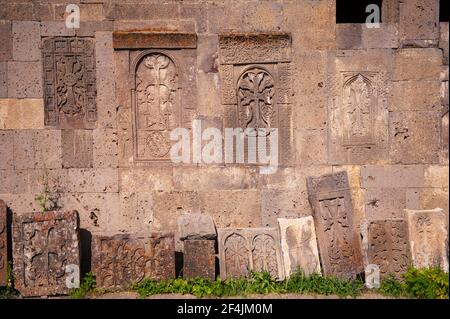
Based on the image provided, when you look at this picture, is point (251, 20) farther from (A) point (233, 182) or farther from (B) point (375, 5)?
(A) point (233, 182)

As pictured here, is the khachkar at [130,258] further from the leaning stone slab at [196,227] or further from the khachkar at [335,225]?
the khachkar at [335,225]

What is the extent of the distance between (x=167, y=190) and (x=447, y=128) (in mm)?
3503

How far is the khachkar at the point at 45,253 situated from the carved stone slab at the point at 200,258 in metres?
1.18

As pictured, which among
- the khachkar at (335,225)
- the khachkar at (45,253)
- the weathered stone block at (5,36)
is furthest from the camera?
the weathered stone block at (5,36)

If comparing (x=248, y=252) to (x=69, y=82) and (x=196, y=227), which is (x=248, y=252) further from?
(x=69, y=82)

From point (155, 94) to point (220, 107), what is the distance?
2.59ft

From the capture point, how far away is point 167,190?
5734mm

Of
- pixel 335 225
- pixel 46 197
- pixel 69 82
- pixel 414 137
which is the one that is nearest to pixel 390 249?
pixel 335 225

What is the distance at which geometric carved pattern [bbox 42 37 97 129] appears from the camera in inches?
221

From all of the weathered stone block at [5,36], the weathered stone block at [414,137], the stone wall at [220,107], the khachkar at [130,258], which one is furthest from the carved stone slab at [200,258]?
the weathered stone block at [5,36]

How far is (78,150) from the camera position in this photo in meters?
5.67

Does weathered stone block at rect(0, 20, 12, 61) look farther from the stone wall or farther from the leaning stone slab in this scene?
the leaning stone slab

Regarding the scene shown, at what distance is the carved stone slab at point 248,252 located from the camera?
5.20 m

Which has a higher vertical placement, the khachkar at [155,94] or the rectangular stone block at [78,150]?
the khachkar at [155,94]
